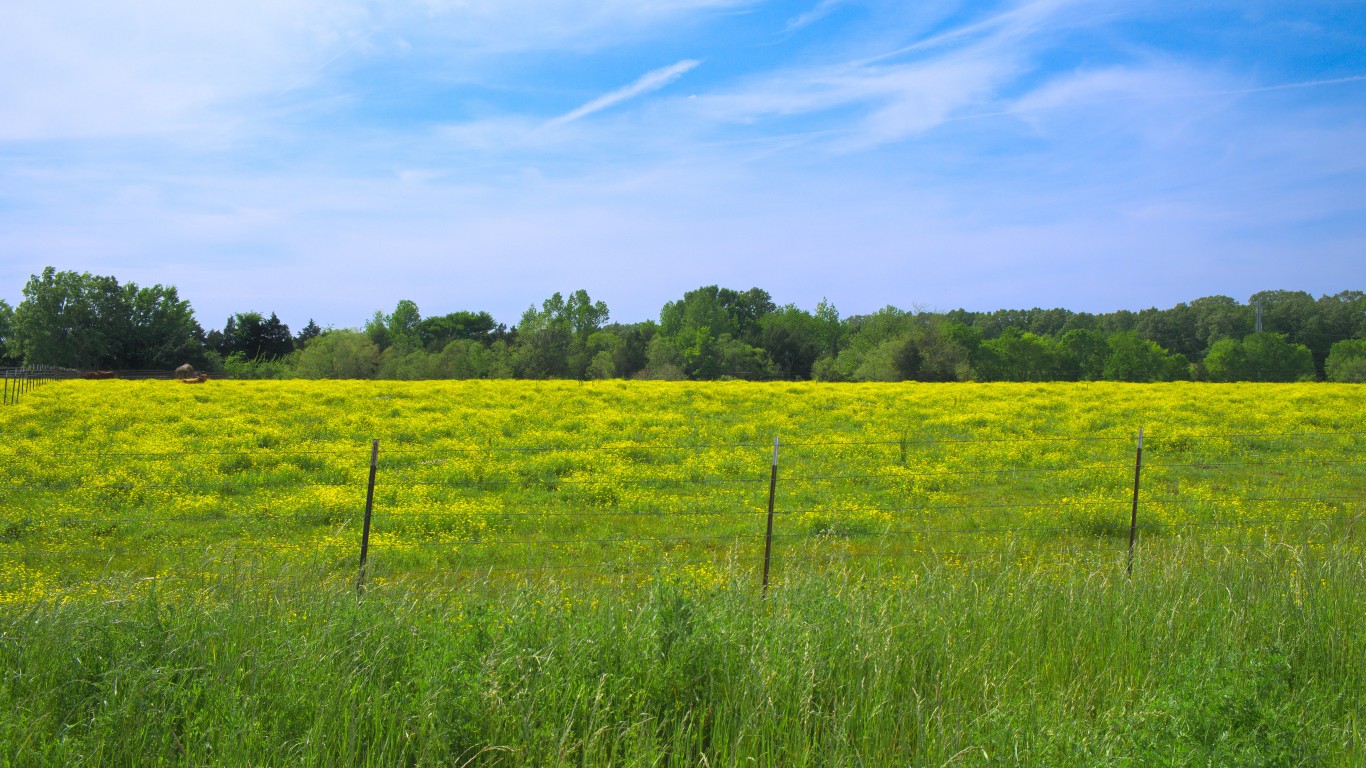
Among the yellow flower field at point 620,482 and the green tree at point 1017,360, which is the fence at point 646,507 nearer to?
the yellow flower field at point 620,482

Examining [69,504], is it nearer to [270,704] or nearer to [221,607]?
[221,607]

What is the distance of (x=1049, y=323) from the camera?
113 meters

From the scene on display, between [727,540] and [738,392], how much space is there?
1968cm

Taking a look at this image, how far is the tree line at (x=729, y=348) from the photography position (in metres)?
56.7

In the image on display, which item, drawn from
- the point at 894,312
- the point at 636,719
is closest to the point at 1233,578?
the point at 636,719

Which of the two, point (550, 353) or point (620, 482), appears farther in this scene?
point (550, 353)

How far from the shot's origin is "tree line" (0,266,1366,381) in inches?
2231

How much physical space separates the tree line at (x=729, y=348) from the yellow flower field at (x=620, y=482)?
29015mm

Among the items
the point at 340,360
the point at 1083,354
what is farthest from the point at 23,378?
the point at 1083,354

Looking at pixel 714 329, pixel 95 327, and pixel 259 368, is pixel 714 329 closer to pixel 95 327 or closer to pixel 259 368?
pixel 259 368

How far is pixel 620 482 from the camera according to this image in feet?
51.5

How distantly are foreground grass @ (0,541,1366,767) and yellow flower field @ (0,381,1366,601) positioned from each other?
99 centimetres

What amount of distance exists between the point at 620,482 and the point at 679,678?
11.2m

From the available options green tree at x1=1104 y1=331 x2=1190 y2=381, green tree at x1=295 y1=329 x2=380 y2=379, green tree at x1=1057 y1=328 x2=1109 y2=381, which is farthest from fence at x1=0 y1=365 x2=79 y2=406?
green tree at x1=1057 y1=328 x2=1109 y2=381
